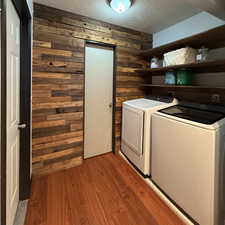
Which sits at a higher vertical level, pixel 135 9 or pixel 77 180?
pixel 135 9

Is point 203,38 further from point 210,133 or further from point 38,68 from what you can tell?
point 38,68

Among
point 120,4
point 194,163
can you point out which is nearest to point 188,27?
point 120,4

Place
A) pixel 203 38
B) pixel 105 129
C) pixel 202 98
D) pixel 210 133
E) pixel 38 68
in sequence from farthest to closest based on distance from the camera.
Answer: pixel 105 129 < pixel 202 98 < pixel 38 68 < pixel 203 38 < pixel 210 133

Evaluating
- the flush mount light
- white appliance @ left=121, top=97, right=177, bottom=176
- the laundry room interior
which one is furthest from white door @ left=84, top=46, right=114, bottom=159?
the flush mount light

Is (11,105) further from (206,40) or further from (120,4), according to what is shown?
(206,40)

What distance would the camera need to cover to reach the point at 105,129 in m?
3.12

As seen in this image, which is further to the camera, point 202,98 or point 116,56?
point 116,56

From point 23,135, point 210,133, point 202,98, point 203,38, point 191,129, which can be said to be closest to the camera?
point 210,133

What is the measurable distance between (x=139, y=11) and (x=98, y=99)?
153 cm

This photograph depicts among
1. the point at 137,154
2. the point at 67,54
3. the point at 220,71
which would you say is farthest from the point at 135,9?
the point at 137,154

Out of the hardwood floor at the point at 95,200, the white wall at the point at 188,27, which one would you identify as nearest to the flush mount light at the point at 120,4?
the white wall at the point at 188,27

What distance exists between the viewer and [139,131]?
236 cm

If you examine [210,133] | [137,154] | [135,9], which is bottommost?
[137,154]

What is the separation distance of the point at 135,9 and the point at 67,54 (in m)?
1.18
